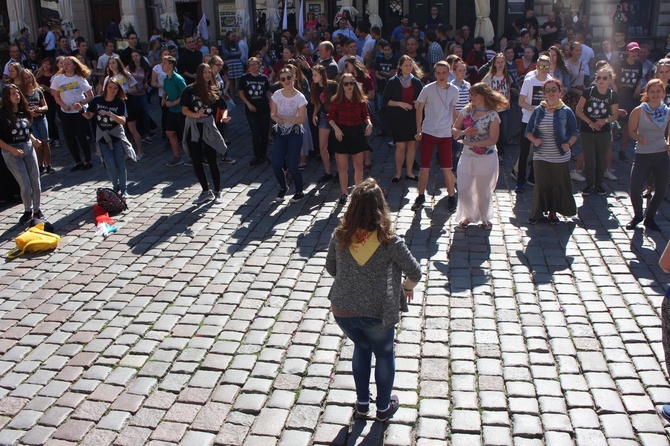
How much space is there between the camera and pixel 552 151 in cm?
845

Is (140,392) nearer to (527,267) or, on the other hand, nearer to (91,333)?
(91,333)

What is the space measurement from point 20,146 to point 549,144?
20.9ft

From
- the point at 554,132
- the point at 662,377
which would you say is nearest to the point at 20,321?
the point at 662,377

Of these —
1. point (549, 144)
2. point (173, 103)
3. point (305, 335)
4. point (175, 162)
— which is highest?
point (173, 103)

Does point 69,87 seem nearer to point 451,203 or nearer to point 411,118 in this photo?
point 411,118

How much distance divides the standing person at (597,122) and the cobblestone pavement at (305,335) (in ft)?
1.52

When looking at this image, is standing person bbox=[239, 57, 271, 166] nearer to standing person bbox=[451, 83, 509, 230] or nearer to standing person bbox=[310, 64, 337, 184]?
standing person bbox=[310, 64, 337, 184]

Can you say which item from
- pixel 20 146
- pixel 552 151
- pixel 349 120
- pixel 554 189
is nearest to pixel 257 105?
pixel 349 120

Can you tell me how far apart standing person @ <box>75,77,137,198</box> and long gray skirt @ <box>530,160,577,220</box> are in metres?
5.46

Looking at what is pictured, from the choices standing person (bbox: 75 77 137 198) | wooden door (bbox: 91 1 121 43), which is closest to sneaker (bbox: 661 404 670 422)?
standing person (bbox: 75 77 137 198)

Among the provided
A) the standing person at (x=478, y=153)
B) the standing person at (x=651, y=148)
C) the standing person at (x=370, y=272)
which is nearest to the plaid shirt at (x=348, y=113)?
the standing person at (x=478, y=153)

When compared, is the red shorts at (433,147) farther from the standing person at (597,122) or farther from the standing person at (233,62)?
the standing person at (233,62)

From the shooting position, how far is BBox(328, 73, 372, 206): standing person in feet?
30.3

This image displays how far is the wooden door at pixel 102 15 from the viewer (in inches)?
1077
